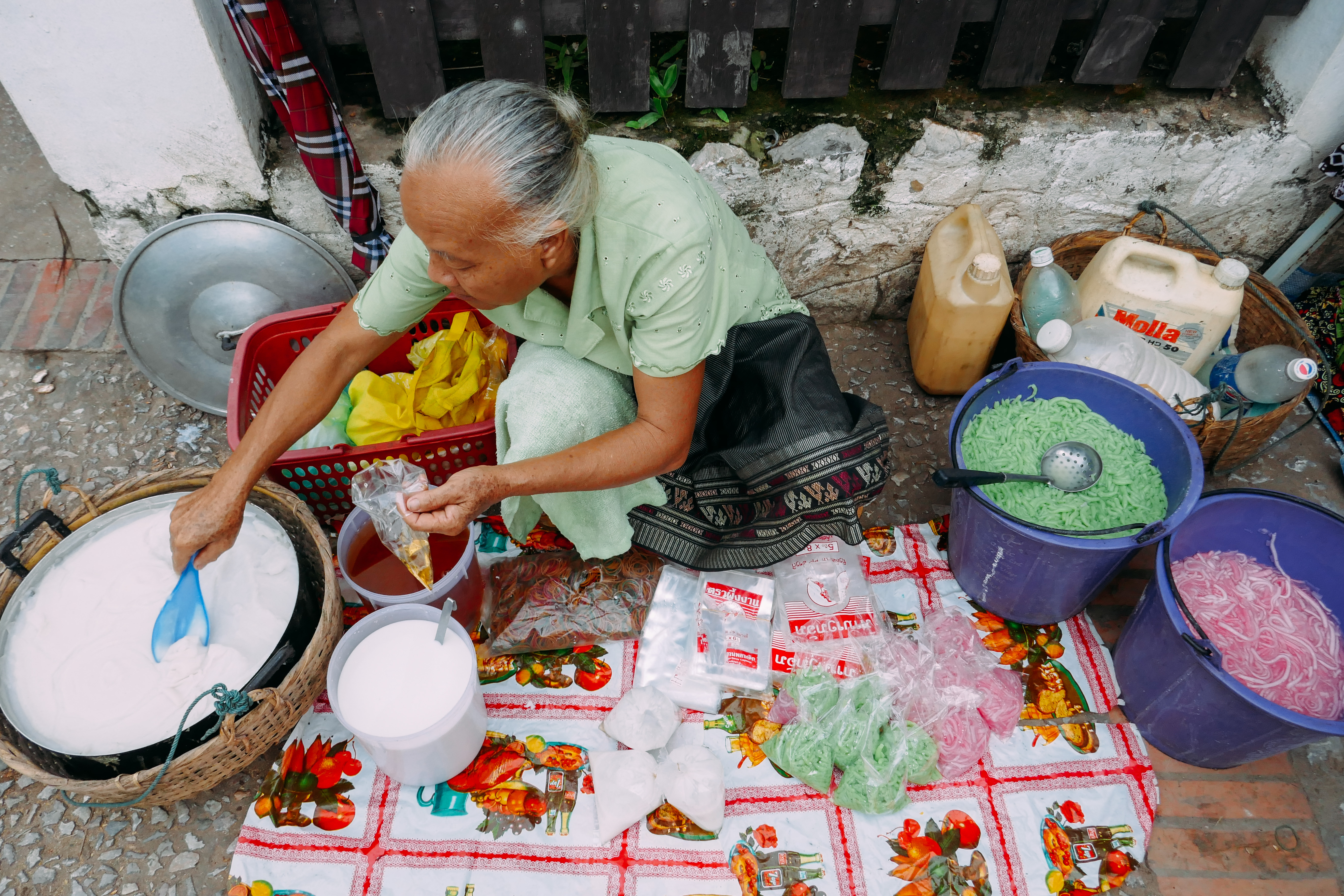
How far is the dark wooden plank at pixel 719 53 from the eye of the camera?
2.17m

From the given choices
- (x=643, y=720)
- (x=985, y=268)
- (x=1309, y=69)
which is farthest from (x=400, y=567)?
(x=1309, y=69)

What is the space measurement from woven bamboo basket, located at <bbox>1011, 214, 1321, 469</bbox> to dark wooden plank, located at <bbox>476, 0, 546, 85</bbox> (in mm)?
1589

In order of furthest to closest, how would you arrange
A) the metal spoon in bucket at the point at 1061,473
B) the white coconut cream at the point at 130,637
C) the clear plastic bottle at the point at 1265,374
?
the clear plastic bottle at the point at 1265,374 < the metal spoon in bucket at the point at 1061,473 < the white coconut cream at the point at 130,637

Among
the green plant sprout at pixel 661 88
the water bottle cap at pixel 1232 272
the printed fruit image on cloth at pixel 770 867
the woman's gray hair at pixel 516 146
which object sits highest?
the woman's gray hair at pixel 516 146

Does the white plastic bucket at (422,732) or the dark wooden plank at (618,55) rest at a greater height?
the dark wooden plank at (618,55)

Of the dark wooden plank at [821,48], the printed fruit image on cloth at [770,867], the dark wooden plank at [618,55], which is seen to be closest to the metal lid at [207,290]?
the dark wooden plank at [618,55]

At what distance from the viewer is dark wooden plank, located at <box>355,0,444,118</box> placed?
6.85 ft

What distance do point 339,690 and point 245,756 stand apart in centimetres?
22

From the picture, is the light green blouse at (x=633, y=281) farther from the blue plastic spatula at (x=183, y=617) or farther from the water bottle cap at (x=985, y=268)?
the water bottle cap at (x=985, y=268)

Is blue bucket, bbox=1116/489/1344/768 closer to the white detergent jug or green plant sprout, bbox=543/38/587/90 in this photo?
the white detergent jug

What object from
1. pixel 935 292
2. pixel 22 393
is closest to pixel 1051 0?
pixel 935 292

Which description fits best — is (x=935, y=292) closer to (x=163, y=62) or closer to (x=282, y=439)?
(x=282, y=439)

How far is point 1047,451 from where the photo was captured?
1.99 metres

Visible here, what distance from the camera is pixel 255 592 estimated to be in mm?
1779
